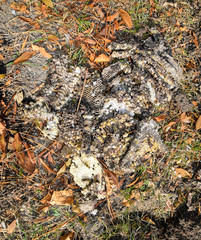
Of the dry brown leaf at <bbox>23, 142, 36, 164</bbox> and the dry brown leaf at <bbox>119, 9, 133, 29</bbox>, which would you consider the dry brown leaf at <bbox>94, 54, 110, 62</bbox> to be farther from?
the dry brown leaf at <bbox>23, 142, 36, 164</bbox>

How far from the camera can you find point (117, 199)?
7.33 ft

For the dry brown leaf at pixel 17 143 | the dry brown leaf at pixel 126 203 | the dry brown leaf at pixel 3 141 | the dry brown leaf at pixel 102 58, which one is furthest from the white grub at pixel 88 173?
the dry brown leaf at pixel 102 58

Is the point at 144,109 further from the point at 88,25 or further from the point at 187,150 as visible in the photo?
the point at 88,25

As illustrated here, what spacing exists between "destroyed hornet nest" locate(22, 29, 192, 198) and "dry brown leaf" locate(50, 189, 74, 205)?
173 mm

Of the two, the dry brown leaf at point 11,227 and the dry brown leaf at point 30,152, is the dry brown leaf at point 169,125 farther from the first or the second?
the dry brown leaf at point 11,227

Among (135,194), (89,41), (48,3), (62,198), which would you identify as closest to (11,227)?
(62,198)

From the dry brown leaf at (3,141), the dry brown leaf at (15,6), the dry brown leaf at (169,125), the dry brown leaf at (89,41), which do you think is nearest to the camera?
the dry brown leaf at (3,141)

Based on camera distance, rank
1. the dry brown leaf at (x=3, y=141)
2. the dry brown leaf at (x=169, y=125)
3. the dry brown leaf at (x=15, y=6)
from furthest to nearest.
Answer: the dry brown leaf at (x=169, y=125), the dry brown leaf at (x=15, y=6), the dry brown leaf at (x=3, y=141)

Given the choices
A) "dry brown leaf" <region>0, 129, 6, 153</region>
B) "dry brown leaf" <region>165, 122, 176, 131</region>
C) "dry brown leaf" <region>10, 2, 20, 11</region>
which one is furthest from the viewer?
"dry brown leaf" <region>165, 122, 176, 131</region>

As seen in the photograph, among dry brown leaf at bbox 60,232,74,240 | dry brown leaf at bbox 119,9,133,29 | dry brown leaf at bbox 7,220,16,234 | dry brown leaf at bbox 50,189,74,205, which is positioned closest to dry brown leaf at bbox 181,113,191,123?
dry brown leaf at bbox 119,9,133,29

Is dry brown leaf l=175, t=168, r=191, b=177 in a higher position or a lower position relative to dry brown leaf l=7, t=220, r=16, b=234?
higher

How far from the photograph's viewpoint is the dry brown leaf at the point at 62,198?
6.79ft

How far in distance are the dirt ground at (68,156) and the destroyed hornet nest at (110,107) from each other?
0.42 feet

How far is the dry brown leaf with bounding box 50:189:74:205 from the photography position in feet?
6.79
